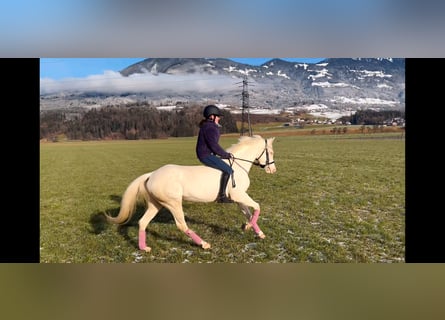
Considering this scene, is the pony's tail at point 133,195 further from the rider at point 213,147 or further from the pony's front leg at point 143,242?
the rider at point 213,147

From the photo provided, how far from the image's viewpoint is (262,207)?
509 cm

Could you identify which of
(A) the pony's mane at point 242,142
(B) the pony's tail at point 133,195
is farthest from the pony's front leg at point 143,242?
(A) the pony's mane at point 242,142

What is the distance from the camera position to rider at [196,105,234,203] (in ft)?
12.3

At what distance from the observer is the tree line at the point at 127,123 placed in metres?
5.09

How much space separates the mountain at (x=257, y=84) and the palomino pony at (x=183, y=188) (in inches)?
57.0

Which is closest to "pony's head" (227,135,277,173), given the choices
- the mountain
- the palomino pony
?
the palomino pony

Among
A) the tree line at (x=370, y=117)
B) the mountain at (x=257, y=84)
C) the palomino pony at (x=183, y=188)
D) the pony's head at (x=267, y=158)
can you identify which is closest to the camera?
the palomino pony at (x=183, y=188)

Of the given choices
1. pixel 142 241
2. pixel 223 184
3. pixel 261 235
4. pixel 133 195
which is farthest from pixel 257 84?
pixel 142 241

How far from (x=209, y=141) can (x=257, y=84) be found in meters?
1.92

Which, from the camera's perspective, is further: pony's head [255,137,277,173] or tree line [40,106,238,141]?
tree line [40,106,238,141]

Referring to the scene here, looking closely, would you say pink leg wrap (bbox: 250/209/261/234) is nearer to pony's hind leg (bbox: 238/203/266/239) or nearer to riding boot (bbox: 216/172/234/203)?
pony's hind leg (bbox: 238/203/266/239)

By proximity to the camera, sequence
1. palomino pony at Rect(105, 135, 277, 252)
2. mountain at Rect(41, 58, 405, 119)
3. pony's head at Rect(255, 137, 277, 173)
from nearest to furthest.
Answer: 1. palomino pony at Rect(105, 135, 277, 252)
2. pony's head at Rect(255, 137, 277, 173)
3. mountain at Rect(41, 58, 405, 119)

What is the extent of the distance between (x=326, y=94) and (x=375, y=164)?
1.76 metres
